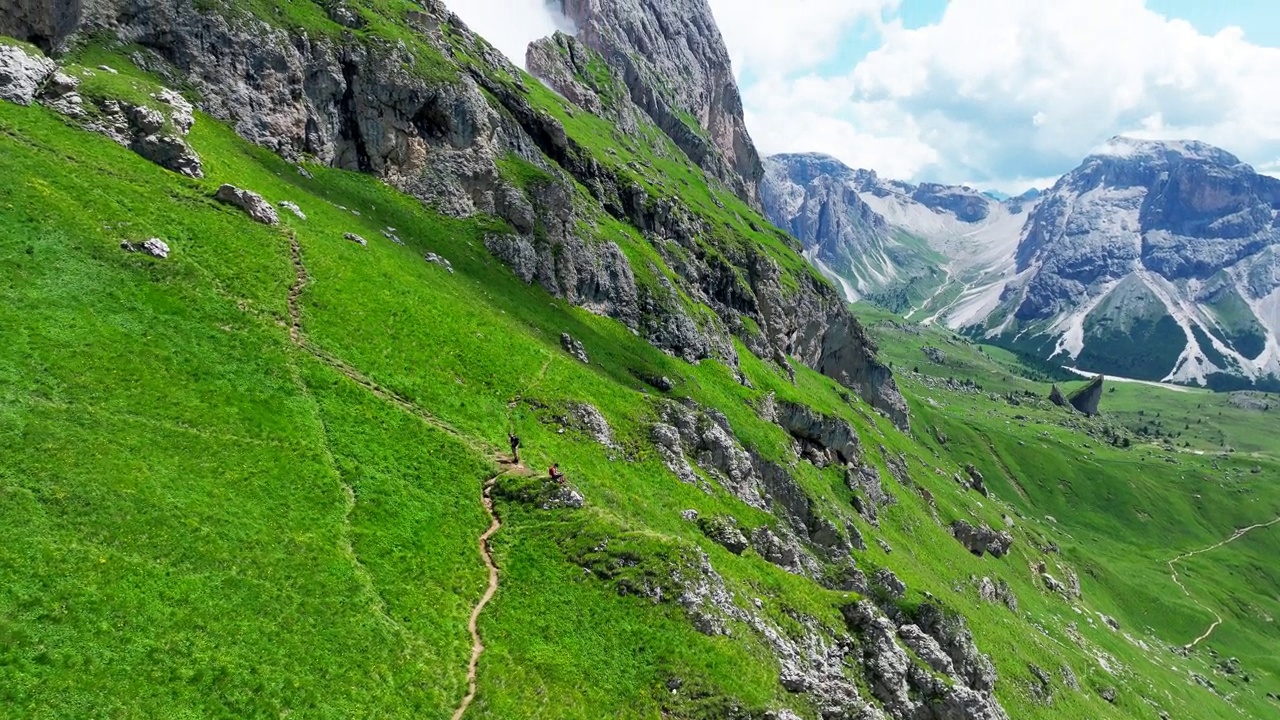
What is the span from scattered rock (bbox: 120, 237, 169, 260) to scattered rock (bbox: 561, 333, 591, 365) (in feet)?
131

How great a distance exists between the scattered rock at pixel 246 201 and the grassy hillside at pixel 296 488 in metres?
1.77

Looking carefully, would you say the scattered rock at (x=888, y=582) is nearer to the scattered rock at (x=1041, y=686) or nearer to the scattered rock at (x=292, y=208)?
the scattered rock at (x=1041, y=686)

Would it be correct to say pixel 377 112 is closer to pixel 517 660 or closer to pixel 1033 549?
pixel 517 660

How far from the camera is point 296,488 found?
3675 centimetres

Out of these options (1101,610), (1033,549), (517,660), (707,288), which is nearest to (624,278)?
(707,288)

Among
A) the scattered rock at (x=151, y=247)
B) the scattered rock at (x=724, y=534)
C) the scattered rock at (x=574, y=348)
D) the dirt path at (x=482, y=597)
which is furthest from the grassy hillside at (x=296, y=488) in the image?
the scattered rock at (x=574, y=348)

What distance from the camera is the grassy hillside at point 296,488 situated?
86.2ft

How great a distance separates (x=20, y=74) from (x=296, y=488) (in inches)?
1924

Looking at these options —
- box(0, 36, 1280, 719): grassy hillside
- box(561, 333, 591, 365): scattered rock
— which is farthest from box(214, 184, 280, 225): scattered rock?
box(561, 333, 591, 365): scattered rock

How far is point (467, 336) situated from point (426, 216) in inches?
1281

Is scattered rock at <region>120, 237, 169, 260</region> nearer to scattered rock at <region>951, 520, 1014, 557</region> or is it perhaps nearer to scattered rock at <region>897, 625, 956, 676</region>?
scattered rock at <region>897, 625, 956, 676</region>

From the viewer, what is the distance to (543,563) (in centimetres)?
3931

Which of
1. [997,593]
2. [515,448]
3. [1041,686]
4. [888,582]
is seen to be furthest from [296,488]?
[997,593]

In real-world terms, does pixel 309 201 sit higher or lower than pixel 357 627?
higher
